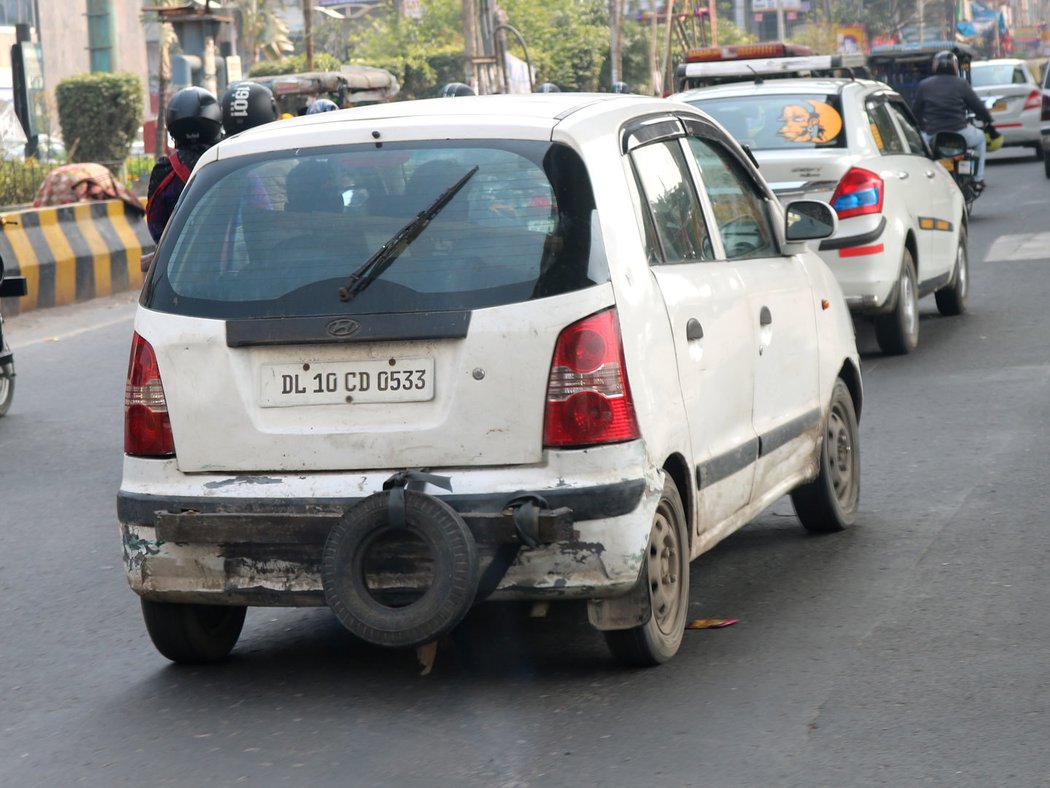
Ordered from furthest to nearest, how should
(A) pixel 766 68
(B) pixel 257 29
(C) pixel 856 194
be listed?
1. (B) pixel 257 29
2. (A) pixel 766 68
3. (C) pixel 856 194

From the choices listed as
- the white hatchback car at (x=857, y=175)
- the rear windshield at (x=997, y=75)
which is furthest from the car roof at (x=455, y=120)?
the rear windshield at (x=997, y=75)

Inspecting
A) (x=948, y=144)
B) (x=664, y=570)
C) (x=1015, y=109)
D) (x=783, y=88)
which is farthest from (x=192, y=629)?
(x=1015, y=109)

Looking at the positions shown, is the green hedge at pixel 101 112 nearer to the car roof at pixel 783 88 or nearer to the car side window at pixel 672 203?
the car roof at pixel 783 88

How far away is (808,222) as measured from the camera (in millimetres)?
6504

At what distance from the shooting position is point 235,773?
4.36 metres

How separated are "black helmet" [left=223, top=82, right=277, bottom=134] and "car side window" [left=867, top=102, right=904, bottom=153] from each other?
4.01m

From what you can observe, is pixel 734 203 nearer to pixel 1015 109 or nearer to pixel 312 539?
pixel 312 539

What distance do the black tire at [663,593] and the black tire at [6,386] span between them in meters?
6.55

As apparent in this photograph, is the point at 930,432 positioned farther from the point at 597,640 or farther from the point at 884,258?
the point at 597,640

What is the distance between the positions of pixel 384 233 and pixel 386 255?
7 cm

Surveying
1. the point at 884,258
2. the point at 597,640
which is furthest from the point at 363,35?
the point at 597,640

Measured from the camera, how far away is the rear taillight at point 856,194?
36.2 ft

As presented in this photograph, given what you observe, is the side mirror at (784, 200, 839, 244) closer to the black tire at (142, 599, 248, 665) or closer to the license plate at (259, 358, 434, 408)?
the license plate at (259, 358, 434, 408)

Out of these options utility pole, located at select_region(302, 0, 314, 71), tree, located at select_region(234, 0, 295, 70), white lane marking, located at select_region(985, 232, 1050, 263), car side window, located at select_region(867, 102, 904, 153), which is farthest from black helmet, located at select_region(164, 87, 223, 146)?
tree, located at select_region(234, 0, 295, 70)
